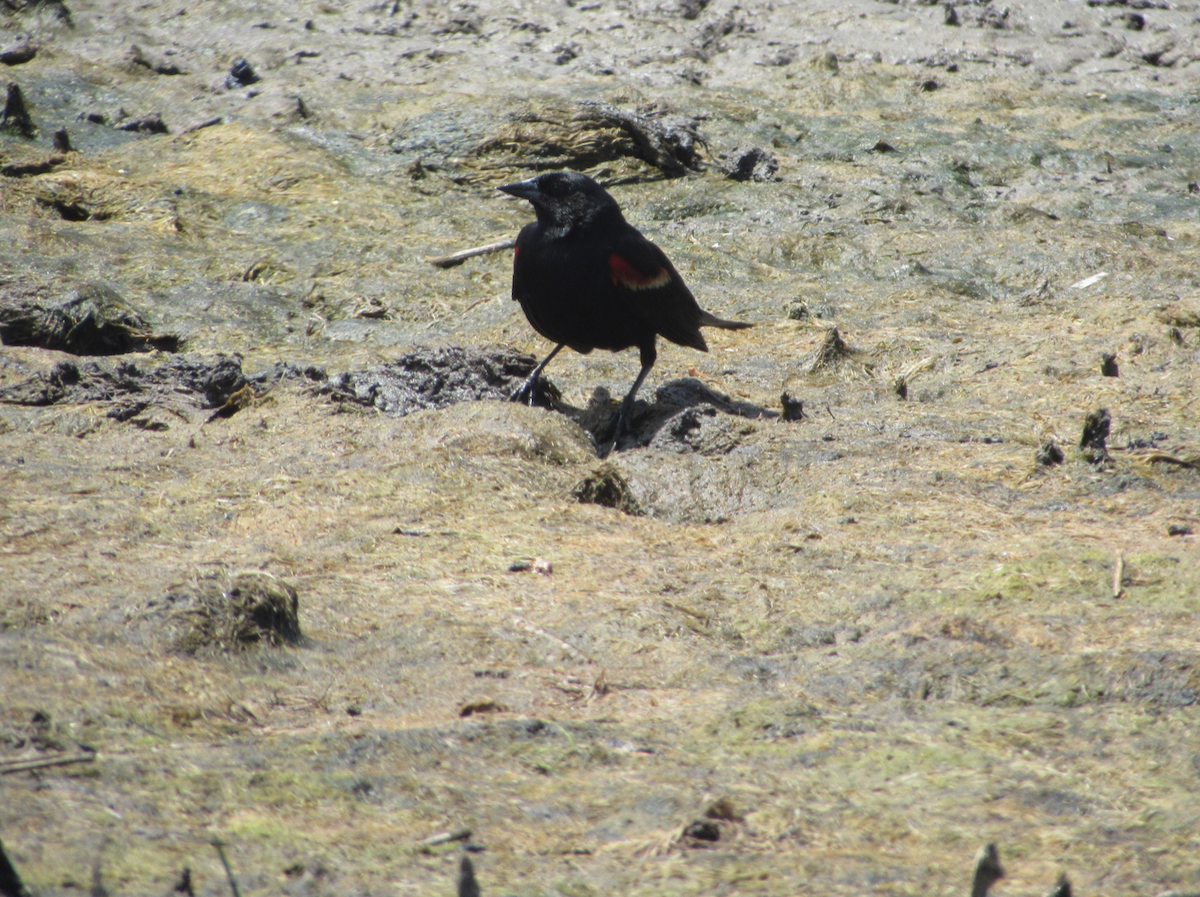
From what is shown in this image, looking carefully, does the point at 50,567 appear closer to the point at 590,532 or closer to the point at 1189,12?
the point at 590,532

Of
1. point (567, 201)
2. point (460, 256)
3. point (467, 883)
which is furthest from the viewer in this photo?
point (460, 256)

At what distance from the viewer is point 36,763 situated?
2.13 metres

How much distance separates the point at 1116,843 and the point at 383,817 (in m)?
1.44

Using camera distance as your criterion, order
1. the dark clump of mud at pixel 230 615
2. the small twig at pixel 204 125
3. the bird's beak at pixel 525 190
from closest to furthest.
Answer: the dark clump of mud at pixel 230 615
the bird's beak at pixel 525 190
the small twig at pixel 204 125

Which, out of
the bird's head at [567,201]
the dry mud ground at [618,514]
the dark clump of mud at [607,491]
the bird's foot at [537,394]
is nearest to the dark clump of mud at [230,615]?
the dry mud ground at [618,514]

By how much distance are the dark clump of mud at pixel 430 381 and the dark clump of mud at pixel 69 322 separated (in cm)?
138

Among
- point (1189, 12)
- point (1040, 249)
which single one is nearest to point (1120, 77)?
point (1189, 12)

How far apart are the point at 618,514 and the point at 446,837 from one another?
7.02 ft

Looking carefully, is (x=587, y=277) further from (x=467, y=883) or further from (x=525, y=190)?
(x=467, y=883)

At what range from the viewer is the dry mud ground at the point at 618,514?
87.7 inches

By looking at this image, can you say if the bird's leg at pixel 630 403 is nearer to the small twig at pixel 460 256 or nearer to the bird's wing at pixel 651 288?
the bird's wing at pixel 651 288

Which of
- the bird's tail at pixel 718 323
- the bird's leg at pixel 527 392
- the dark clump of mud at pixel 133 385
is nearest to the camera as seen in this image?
the dark clump of mud at pixel 133 385

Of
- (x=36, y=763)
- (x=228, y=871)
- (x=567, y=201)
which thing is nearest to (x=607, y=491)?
(x=567, y=201)

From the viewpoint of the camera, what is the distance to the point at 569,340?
5578mm
